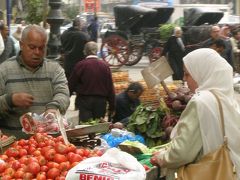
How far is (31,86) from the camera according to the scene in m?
4.86

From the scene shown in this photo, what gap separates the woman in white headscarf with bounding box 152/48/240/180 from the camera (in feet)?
12.9

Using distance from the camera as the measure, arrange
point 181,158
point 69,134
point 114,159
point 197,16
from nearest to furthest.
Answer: point 114,159 → point 181,158 → point 69,134 → point 197,16

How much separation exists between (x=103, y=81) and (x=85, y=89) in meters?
0.29

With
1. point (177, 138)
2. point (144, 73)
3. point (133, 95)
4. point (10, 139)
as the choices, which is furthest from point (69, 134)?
point (133, 95)

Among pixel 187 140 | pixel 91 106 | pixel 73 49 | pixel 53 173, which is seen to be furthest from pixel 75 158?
pixel 73 49

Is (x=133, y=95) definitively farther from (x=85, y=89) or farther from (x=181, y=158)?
(x=181, y=158)

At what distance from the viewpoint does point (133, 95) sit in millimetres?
8469

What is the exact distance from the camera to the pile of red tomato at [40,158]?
4.01m

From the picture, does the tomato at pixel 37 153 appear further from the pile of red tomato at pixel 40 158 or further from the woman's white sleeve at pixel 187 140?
the woman's white sleeve at pixel 187 140

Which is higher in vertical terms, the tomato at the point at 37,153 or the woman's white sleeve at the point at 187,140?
the woman's white sleeve at the point at 187,140

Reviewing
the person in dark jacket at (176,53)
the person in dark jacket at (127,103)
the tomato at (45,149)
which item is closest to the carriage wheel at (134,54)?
the person in dark jacket at (176,53)

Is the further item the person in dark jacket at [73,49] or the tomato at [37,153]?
the person in dark jacket at [73,49]

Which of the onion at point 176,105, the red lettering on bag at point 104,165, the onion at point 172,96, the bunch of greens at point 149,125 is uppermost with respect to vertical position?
the red lettering on bag at point 104,165

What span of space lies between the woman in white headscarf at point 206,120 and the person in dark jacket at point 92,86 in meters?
4.38
